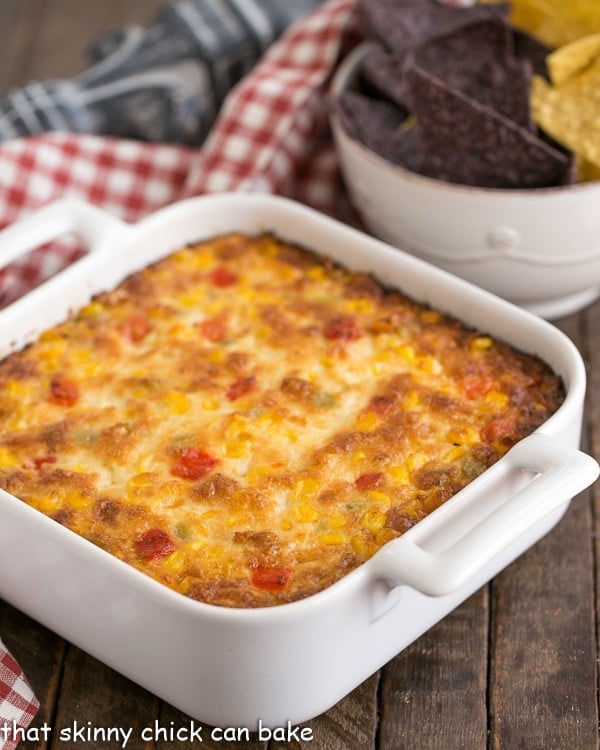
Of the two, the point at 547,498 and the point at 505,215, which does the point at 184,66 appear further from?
the point at 547,498

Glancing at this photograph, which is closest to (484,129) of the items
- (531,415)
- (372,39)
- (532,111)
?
(532,111)

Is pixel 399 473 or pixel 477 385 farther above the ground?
pixel 399 473

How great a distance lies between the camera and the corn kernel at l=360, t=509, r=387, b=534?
8.29 ft

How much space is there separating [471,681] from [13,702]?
37.2 inches

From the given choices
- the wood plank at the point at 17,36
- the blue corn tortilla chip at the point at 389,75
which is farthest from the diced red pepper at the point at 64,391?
the wood plank at the point at 17,36

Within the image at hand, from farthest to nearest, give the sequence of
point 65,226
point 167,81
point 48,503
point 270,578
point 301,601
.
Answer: point 167,81
point 65,226
point 48,503
point 270,578
point 301,601

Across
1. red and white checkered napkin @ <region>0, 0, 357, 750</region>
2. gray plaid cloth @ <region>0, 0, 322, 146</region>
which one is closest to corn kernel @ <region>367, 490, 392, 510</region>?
red and white checkered napkin @ <region>0, 0, 357, 750</region>

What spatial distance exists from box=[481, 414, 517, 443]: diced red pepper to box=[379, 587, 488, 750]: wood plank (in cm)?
39

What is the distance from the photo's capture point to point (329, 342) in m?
3.07

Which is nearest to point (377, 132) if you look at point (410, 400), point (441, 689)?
point (410, 400)

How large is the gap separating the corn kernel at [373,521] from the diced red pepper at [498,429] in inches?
14.1

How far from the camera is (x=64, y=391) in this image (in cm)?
295

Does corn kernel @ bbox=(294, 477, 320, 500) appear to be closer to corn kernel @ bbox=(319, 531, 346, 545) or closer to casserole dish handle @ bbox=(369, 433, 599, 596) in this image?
corn kernel @ bbox=(319, 531, 346, 545)

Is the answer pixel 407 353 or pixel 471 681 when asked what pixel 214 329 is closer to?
pixel 407 353
